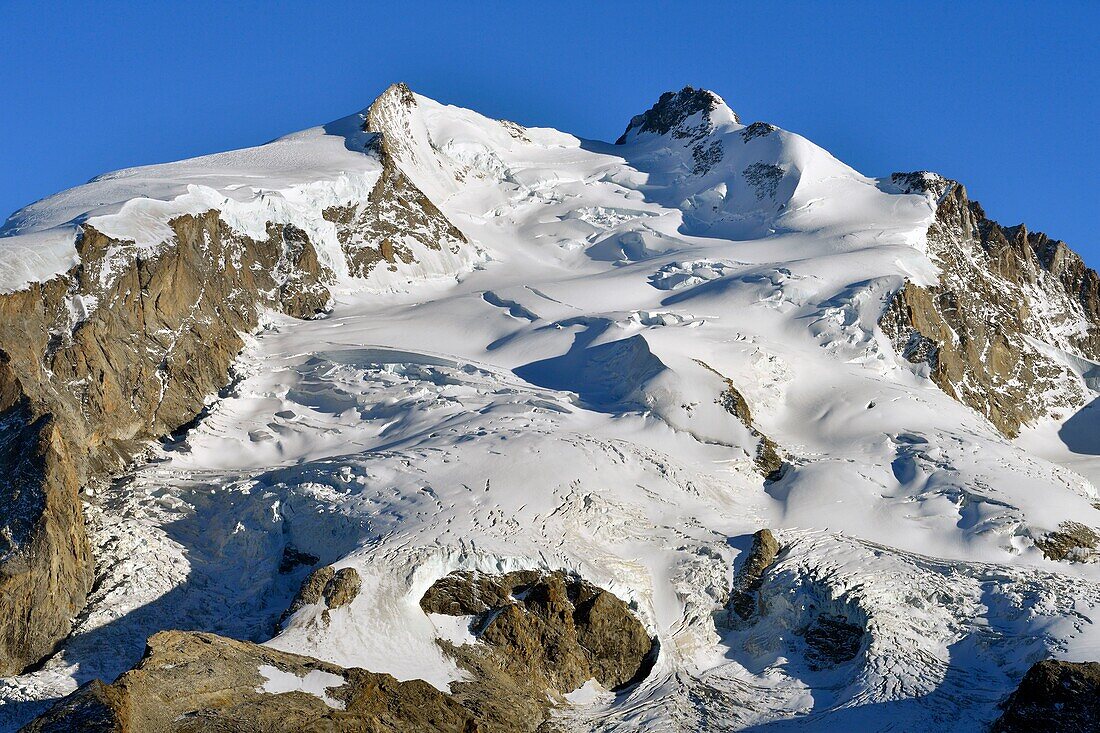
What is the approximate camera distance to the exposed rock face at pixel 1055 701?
39.8m

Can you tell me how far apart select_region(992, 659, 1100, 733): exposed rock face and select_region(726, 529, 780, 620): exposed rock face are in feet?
35.8

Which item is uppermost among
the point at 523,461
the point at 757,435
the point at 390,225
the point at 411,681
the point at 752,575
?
the point at 390,225

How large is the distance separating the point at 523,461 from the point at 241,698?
822 inches

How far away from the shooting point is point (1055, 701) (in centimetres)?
4069

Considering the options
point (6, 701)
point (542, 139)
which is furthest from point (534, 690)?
point (542, 139)

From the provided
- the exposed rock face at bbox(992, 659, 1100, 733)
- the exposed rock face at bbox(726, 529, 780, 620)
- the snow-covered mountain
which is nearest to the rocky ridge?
the snow-covered mountain

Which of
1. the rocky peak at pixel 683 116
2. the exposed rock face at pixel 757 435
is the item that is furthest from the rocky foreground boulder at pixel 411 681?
the rocky peak at pixel 683 116

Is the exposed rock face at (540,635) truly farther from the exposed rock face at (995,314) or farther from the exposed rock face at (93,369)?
the exposed rock face at (995,314)

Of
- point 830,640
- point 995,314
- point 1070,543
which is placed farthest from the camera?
point 995,314

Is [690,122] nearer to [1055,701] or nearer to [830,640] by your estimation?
[830,640]

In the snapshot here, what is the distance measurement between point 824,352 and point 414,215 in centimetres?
3002

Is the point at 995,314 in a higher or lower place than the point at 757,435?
higher

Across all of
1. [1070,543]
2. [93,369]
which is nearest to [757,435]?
[1070,543]

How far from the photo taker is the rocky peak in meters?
117
